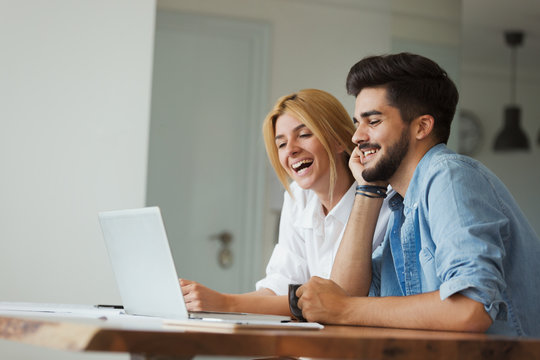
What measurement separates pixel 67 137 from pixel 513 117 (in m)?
2.16

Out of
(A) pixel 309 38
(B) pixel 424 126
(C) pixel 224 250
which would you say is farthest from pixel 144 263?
(A) pixel 309 38

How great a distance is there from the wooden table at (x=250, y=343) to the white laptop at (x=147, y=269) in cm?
16

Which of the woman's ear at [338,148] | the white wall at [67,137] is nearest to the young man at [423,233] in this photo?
the woman's ear at [338,148]

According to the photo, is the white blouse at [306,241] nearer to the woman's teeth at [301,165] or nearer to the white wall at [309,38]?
the woman's teeth at [301,165]

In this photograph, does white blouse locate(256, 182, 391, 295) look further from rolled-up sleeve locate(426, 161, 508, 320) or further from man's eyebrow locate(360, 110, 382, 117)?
rolled-up sleeve locate(426, 161, 508, 320)

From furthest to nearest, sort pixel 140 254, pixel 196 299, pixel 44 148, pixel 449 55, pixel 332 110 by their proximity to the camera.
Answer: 1. pixel 449 55
2. pixel 44 148
3. pixel 332 110
4. pixel 196 299
5. pixel 140 254

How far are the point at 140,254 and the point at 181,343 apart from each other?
42cm

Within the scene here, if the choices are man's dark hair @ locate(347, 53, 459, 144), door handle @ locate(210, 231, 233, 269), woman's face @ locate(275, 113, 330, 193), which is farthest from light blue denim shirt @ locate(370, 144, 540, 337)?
door handle @ locate(210, 231, 233, 269)

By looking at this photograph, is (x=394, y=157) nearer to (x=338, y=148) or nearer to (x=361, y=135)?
(x=361, y=135)

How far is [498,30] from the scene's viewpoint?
3393mm

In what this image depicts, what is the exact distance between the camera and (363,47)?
408cm

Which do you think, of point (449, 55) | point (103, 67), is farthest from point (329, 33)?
point (103, 67)

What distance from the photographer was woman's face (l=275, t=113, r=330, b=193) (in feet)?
6.84

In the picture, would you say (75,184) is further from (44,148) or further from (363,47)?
(363,47)
